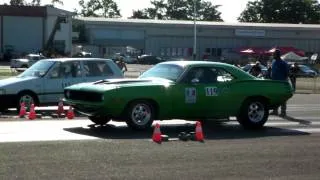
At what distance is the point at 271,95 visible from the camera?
15.6 m

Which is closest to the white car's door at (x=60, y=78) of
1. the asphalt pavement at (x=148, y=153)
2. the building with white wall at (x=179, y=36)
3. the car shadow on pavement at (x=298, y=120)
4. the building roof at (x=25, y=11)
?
the asphalt pavement at (x=148, y=153)

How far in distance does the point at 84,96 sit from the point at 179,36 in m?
83.9

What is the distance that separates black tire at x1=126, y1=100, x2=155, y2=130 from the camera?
45.9 ft

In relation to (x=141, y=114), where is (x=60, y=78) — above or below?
above

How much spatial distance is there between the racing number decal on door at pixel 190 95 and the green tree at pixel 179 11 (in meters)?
143

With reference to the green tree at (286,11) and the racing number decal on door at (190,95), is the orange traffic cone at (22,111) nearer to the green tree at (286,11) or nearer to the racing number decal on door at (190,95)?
the racing number decal on door at (190,95)

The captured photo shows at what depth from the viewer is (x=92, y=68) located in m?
19.3

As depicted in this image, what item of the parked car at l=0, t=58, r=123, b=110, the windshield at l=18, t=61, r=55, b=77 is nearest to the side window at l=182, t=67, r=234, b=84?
→ the parked car at l=0, t=58, r=123, b=110

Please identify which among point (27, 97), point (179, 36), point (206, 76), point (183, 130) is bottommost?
point (183, 130)

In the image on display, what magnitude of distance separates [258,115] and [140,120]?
116 inches

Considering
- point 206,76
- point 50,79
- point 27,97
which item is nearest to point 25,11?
point 50,79

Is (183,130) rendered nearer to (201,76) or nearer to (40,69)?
(201,76)

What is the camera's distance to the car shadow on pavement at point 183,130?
13.3m

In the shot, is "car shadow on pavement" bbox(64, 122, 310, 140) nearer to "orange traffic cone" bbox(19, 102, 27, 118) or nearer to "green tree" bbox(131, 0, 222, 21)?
"orange traffic cone" bbox(19, 102, 27, 118)
